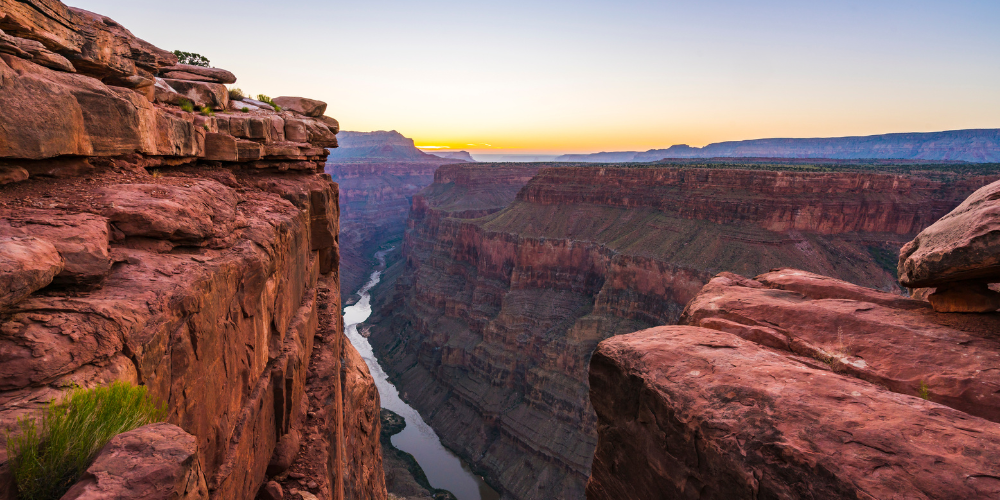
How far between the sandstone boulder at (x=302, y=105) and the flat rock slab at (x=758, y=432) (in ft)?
50.7

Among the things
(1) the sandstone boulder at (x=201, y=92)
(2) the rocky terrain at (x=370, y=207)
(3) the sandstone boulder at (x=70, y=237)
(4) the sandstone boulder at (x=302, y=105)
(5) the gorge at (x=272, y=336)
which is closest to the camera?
(5) the gorge at (x=272, y=336)

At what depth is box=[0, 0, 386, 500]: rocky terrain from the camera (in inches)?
133

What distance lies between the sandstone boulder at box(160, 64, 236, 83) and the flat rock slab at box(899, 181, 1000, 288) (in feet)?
53.5

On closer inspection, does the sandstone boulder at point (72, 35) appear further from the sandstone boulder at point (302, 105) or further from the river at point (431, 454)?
the river at point (431, 454)

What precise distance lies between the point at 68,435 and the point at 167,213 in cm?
333

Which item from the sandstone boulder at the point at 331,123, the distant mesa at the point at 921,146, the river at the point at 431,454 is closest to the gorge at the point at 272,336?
the sandstone boulder at the point at 331,123

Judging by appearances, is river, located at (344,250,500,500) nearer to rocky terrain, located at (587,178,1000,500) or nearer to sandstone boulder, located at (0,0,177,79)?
rocky terrain, located at (587,178,1000,500)

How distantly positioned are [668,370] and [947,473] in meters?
2.89

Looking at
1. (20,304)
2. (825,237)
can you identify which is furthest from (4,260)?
(825,237)

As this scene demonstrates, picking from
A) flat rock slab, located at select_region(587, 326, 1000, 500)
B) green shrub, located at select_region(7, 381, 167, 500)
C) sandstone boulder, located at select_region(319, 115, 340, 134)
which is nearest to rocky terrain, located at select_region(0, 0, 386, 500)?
green shrub, located at select_region(7, 381, 167, 500)

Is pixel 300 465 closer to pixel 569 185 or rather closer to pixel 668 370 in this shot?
pixel 668 370

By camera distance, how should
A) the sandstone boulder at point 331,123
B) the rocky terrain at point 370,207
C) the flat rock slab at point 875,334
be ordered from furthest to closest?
the rocky terrain at point 370,207 → the sandstone boulder at point 331,123 → the flat rock slab at point 875,334

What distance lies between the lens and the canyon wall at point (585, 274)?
35188 mm

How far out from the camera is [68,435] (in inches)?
117
